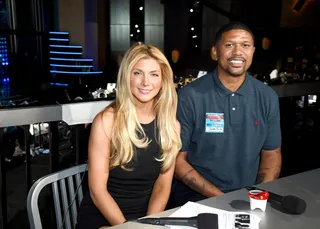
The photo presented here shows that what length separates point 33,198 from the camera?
1.42 metres

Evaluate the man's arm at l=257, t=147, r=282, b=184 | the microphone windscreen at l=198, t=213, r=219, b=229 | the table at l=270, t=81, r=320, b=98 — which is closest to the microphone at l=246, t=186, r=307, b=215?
the microphone windscreen at l=198, t=213, r=219, b=229

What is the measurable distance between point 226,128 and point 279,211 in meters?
0.69

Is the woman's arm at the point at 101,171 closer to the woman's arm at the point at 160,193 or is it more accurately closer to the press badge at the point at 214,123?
the woman's arm at the point at 160,193

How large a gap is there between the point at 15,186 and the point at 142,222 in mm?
2284

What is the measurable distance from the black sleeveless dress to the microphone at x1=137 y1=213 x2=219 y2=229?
18.2 inches

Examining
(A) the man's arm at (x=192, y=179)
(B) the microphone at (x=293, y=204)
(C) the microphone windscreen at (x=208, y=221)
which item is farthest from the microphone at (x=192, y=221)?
(A) the man's arm at (x=192, y=179)

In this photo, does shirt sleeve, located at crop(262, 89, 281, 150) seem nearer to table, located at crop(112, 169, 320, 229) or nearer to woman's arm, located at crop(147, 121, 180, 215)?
table, located at crop(112, 169, 320, 229)

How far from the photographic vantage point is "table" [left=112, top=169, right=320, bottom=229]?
1.20 metres

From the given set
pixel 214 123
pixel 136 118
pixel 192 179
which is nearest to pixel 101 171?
pixel 136 118

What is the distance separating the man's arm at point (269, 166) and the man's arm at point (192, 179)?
29cm

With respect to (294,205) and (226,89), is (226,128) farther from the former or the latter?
(294,205)

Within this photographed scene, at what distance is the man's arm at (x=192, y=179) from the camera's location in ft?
6.11

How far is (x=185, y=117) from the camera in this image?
6.43 feet

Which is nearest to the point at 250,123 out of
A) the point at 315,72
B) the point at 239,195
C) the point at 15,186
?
the point at 239,195
